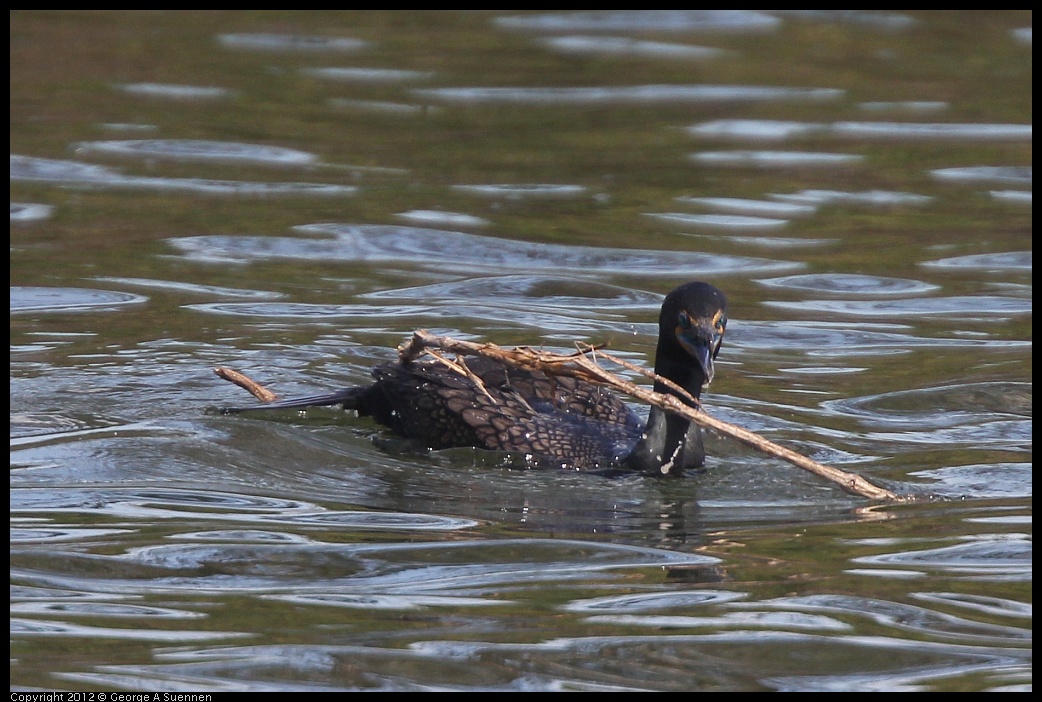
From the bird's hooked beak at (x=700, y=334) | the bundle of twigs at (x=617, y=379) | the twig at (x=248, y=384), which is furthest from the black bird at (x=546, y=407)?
the bundle of twigs at (x=617, y=379)

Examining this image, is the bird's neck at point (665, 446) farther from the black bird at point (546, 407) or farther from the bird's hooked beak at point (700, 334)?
the bird's hooked beak at point (700, 334)

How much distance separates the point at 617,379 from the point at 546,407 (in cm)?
127

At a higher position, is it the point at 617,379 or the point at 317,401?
the point at 617,379

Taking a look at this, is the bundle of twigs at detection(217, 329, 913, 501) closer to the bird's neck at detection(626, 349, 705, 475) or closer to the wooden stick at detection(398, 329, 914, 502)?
the wooden stick at detection(398, 329, 914, 502)

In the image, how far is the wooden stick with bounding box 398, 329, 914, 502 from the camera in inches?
271

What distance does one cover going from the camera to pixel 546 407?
27.6ft

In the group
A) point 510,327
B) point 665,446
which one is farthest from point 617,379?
point 510,327

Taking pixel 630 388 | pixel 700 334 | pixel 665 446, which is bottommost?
pixel 665 446

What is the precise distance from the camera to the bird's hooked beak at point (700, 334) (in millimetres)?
→ 7652

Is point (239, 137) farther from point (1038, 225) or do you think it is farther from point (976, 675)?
point (976, 675)

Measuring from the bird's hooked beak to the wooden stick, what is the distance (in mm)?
441

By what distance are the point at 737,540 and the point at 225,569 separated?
190cm

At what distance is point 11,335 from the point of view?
9.83 m

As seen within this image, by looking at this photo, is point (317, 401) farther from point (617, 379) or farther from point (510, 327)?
point (510, 327)
